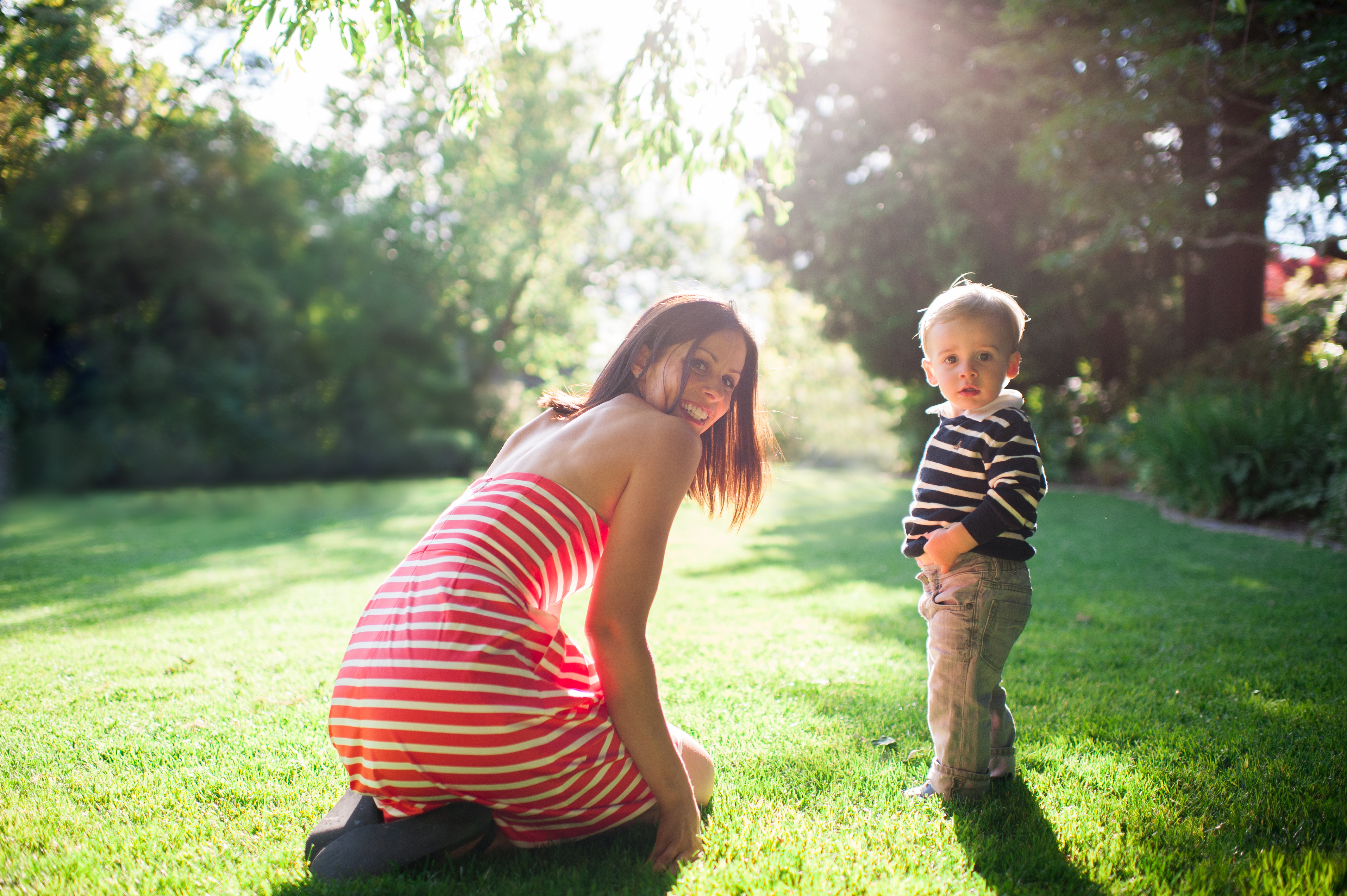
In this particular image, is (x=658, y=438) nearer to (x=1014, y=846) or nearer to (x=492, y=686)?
(x=492, y=686)

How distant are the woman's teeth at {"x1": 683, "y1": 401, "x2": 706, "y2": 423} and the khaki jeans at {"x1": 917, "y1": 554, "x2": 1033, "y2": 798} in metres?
0.85

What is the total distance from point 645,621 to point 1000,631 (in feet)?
3.55

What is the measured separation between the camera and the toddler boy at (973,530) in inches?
85.8

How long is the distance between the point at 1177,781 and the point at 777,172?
3036 mm

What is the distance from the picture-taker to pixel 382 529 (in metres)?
8.96

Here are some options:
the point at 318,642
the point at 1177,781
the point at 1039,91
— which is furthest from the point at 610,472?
the point at 1039,91

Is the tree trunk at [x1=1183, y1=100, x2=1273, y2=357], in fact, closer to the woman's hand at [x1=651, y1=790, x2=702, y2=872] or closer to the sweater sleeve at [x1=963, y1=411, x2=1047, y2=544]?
the sweater sleeve at [x1=963, y1=411, x2=1047, y2=544]

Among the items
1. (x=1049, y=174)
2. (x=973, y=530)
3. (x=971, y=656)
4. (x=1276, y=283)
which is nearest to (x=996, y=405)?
(x=973, y=530)

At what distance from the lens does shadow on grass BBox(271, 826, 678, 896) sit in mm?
1734

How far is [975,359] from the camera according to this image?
7.50 feet

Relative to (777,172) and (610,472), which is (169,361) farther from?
(610,472)

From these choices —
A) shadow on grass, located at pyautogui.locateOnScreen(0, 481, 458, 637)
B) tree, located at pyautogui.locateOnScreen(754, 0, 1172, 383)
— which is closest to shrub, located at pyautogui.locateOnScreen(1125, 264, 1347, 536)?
tree, located at pyautogui.locateOnScreen(754, 0, 1172, 383)

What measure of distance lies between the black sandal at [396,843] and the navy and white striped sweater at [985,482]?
4.49ft

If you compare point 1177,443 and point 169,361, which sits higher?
point 169,361
